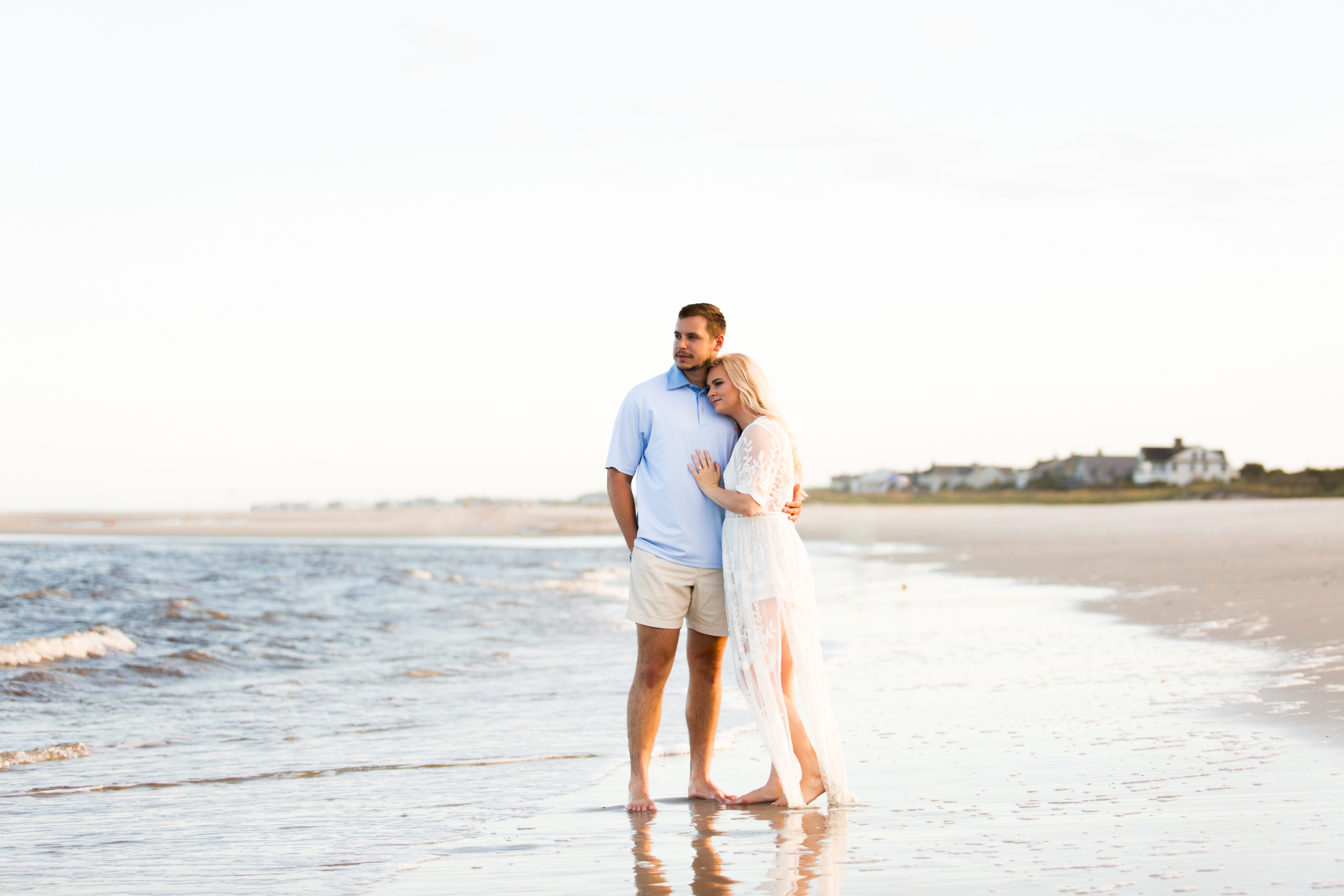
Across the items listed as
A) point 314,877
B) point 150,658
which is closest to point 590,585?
point 150,658

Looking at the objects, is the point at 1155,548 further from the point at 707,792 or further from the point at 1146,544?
the point at 707,792

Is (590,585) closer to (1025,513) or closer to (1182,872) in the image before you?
(1182,872)

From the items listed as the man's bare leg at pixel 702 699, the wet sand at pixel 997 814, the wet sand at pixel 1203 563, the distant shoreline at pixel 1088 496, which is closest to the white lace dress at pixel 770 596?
the man's bare leg at pixel 702 699

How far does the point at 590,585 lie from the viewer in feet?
60.3

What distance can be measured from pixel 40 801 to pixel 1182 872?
428 cm

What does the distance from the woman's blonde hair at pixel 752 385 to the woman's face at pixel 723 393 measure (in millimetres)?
15

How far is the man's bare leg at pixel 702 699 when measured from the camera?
4172mm

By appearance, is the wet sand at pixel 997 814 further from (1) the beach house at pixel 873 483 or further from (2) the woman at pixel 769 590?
(1) the beach house at pixel 873 483

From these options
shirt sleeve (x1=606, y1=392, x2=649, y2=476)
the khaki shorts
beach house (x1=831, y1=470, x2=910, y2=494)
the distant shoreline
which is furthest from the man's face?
beach house (x1=831, y1=470, x2=910, y2=494)

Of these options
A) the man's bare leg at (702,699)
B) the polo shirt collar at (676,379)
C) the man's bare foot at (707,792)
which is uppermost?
the polo shirt collar at (676,379)

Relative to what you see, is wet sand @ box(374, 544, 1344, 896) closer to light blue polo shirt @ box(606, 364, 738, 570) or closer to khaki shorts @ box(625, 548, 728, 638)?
khaki shorts @ box(625, 548, 728, 638)

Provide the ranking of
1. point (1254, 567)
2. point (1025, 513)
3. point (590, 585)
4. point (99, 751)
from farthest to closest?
point (1025, 513), point (590, 585), point (1254, 567), point (99, 751)

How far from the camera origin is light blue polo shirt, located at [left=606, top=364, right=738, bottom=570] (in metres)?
4.05

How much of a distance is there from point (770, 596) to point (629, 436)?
0.79 m
